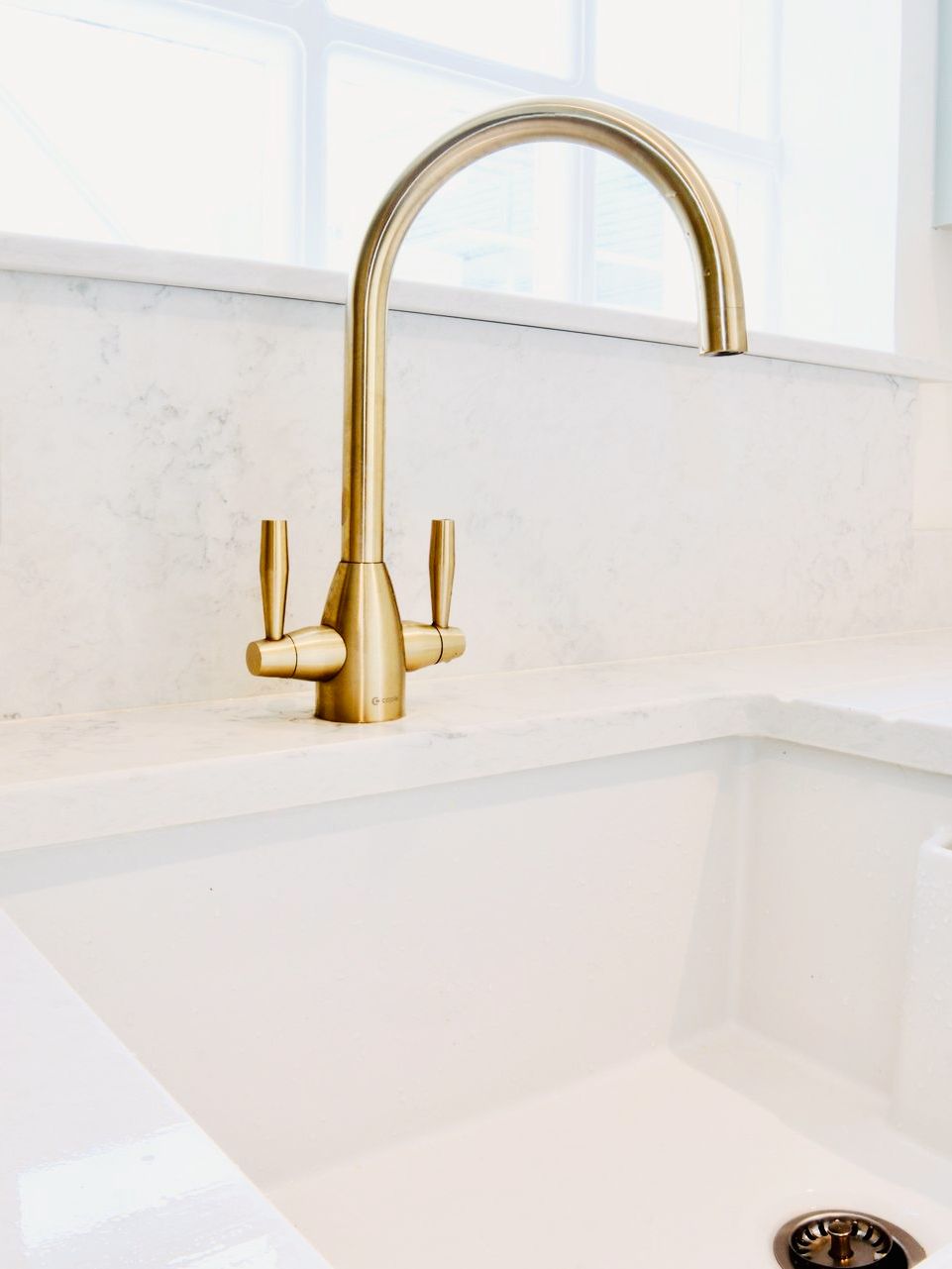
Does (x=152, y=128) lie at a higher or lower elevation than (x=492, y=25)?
lower

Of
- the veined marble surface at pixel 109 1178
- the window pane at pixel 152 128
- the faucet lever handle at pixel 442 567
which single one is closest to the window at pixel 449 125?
the window pane at pixel 152 128

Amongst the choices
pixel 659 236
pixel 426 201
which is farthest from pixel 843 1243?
pixel 659 236

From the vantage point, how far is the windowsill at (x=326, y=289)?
0.66 m

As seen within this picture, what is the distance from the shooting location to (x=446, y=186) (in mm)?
2459

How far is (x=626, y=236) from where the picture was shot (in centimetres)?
264

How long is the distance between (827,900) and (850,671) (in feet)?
0.75

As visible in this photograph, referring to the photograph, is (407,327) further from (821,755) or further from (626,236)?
(626,236)

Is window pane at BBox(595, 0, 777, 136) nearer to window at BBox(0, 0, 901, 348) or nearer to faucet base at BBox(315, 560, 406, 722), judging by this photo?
window at BBox(0, 0, 901, 348)

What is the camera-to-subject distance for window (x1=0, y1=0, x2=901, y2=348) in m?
1.98

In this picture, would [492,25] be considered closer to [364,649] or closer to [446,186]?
[446,186]

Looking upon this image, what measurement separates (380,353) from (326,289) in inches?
5.0

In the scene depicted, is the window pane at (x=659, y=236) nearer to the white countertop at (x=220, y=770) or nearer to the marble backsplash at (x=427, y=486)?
the marble backsplash at (x=427, y=486)

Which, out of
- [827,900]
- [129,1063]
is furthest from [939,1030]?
[129,1063]

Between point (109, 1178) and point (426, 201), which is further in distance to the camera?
point (426, 201)
